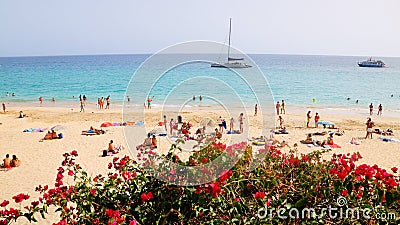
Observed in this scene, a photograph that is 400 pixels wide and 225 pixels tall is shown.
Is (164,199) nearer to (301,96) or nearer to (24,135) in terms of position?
(24,135)

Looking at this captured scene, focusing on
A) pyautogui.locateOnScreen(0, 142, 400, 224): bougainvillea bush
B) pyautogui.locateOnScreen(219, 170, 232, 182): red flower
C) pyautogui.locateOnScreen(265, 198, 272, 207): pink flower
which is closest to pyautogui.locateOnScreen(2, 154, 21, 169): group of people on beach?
pyautogui.locateOnScreen(0, 142, 400, 224): bougainvillea bush

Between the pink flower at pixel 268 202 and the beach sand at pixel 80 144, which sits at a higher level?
the pink flower at pixel 268 202

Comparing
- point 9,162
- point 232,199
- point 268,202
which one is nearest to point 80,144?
point 9,162

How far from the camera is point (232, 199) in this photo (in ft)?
10.0

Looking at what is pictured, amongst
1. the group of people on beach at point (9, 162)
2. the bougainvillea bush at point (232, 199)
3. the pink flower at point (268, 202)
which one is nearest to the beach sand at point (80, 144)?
the group of people on beach at point (9, 162)

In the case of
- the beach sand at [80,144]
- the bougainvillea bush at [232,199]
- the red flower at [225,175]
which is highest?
the red flower at [225,175]

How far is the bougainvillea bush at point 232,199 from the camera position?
280 centimetres

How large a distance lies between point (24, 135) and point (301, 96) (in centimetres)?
3610

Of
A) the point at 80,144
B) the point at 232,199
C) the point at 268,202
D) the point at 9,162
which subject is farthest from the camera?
the point at 80,144

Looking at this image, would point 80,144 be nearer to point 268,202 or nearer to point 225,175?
point 225,175

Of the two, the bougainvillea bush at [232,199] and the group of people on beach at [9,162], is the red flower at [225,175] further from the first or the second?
the group of people on beach at [9,162]

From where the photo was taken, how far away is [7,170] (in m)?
11.3

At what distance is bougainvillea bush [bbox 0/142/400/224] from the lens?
2.80m

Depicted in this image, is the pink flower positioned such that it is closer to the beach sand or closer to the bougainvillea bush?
the bougainvillea bush
